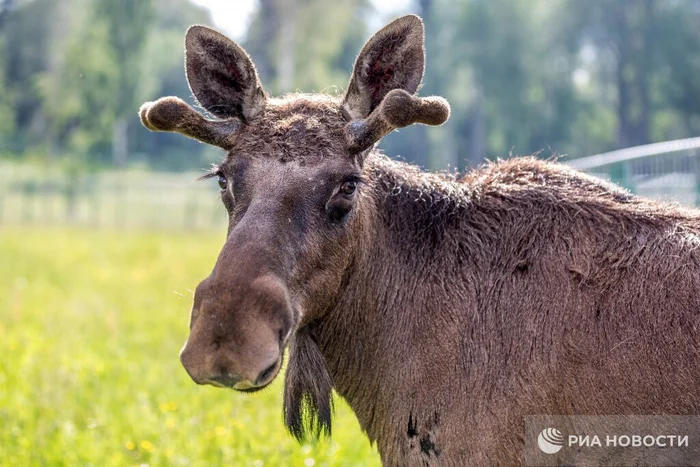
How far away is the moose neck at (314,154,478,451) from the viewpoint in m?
3.75

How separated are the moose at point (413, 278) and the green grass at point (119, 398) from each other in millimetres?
879

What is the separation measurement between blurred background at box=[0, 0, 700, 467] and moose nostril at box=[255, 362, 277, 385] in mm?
1388

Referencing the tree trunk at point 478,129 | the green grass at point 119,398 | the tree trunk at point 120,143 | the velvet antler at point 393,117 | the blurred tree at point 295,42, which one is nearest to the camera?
the velvet antler at point 393,117

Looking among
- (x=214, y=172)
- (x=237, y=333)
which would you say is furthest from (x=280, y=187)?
(x=237, y=333)

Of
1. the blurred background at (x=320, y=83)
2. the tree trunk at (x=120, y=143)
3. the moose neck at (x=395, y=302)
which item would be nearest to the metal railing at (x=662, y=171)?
the blurred background at (x=320, y=83)

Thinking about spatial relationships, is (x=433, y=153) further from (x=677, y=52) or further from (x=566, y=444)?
(x=566, y=444)

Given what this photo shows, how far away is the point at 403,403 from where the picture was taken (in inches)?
146

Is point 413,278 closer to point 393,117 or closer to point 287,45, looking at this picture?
point 393,117

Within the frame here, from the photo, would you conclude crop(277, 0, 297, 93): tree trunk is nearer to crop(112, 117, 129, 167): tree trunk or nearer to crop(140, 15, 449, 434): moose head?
crop(112, 117, 129, 167): tree trunk

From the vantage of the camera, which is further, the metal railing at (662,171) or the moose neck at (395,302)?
the metal railing at (662,171)

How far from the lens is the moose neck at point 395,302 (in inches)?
148

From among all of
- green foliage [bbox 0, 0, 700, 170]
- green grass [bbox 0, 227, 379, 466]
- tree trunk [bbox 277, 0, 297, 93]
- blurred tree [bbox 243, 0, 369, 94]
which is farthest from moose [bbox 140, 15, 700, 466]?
tree trunk [bbox 277, 0, 297, 93]

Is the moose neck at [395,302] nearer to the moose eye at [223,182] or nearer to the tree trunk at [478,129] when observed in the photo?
the moose eye at [223,182]

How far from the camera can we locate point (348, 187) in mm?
3709
